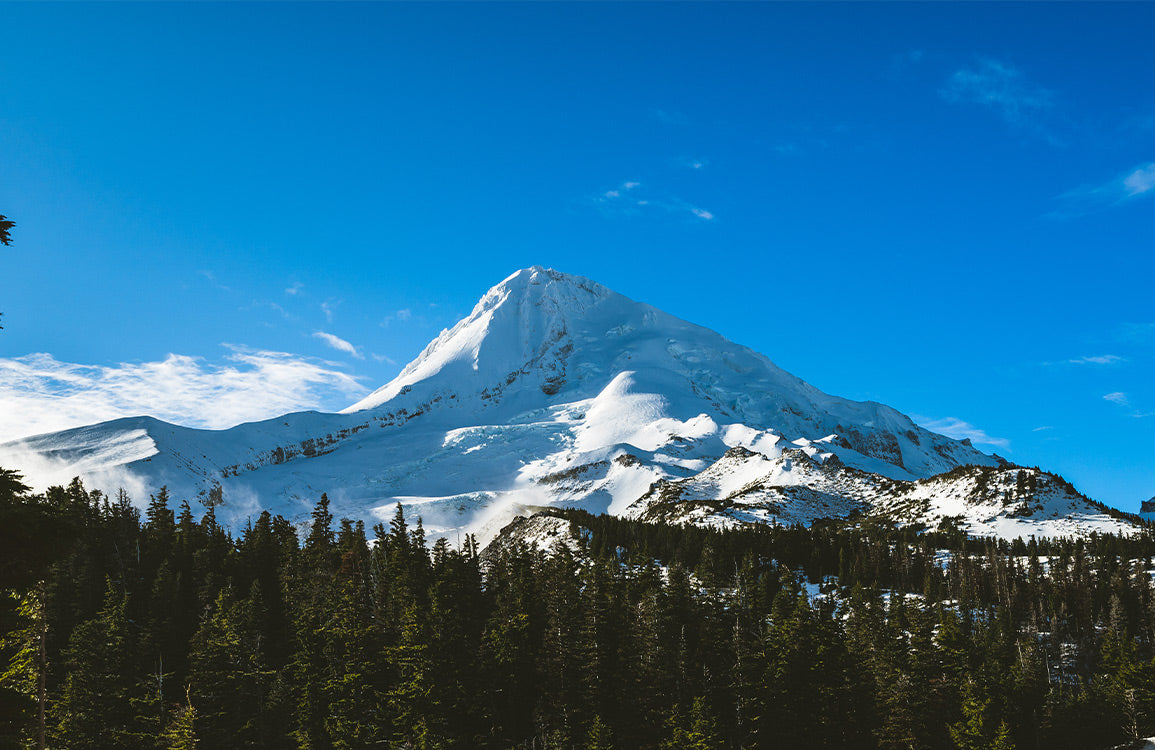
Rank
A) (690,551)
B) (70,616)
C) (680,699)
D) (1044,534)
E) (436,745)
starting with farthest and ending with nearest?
(1044,534) → (690,551) → (70,616) → (680,699) → (436,745)

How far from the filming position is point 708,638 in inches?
3012

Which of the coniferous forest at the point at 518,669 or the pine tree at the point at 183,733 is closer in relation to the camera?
the pine tree at the point at 183,733

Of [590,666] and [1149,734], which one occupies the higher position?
[590,666]

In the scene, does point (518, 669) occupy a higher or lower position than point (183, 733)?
higher

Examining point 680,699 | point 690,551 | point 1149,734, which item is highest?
point 690,551

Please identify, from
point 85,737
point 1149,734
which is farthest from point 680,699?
point 1149,734

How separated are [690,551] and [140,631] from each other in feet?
310

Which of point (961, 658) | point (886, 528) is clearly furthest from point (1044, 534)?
point (961, 658)

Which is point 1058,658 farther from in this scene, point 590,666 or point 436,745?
point 436,745

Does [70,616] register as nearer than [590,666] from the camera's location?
No

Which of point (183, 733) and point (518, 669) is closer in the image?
point (183, 733)

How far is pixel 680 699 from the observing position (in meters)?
68.8

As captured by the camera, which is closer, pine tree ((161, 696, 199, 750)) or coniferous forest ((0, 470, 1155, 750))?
pine tree ((161, 696, 199, 750))

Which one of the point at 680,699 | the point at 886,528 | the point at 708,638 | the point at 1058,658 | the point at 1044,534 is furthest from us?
the point at 886,528
